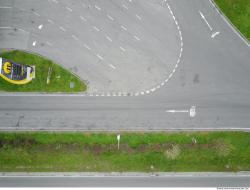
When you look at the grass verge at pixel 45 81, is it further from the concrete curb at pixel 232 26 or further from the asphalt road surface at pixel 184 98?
the concrete curb at pixel 232 26

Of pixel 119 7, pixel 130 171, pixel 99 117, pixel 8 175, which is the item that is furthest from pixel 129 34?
pixel 8 175

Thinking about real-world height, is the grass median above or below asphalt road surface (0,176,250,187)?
above

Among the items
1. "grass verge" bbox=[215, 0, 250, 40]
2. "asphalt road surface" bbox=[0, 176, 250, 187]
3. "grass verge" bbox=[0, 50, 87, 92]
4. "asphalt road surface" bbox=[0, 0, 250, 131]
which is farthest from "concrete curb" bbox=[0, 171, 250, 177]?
"grass verge" bbox=[215, 0, 250, 40]

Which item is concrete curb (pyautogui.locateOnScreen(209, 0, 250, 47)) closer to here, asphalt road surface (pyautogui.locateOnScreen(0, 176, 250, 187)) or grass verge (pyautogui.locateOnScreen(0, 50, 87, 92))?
asphalt road surface (pyautogui.locateOnScreen(0, 176, 250, 187))

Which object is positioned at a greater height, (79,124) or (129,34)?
(129,34)

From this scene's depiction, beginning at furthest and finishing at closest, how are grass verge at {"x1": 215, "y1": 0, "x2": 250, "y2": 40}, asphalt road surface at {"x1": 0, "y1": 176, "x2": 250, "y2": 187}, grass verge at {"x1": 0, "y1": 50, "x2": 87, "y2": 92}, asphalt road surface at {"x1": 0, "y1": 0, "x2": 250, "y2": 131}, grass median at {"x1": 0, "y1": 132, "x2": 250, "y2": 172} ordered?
grass verge at {"x1": 0, "y1": 50, "x2": 87, "y2": 92}, grass verge at {"x1": 215, "y1": 0, "x2": 250, "y2": 40}, asphalt road surface at {"x1": 0, "y1": 0, "x2": 250, "y2": 131}, asphalt road surface at {"x1": 0, "y1": 176, "x2": 250, "y2": 187}, grass median at {"x1": 0, "y1": 132, "x2": 250, "y2": 172}

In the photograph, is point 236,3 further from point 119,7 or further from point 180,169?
point 180,169
